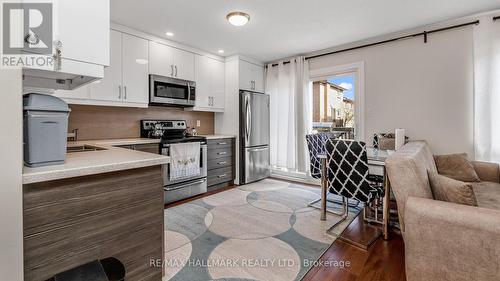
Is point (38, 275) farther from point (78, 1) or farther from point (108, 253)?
point (78, 1)

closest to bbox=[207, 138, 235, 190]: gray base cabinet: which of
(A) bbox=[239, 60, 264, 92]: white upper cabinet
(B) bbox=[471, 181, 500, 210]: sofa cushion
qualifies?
(A) bbox=[239, 60, 264, 92]: white upper cabinet

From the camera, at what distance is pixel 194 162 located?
362 centimetres

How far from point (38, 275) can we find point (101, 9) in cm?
143

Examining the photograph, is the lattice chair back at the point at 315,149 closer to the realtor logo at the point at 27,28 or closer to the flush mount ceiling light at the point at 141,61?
the flush mount ceiling light at the point at 141,61

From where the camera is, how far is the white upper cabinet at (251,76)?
4.48 metres

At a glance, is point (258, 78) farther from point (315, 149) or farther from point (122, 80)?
point (122, 80)

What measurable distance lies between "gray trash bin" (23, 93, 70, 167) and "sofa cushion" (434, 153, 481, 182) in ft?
11.7

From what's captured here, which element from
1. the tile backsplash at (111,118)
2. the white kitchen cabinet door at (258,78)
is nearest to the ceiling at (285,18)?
the white kitchen cabinet door at (258,78)

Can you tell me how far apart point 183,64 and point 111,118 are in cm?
138

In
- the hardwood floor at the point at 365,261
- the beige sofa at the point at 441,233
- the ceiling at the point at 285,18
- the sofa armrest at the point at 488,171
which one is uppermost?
the ceiling at the point at 285,18

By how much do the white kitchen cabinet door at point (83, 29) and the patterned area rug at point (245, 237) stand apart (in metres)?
1.60

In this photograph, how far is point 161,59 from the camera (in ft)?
11.8

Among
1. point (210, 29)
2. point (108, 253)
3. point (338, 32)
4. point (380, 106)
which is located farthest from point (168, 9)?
point (380, 106)

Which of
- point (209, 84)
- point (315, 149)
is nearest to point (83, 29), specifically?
point (315, 149)
